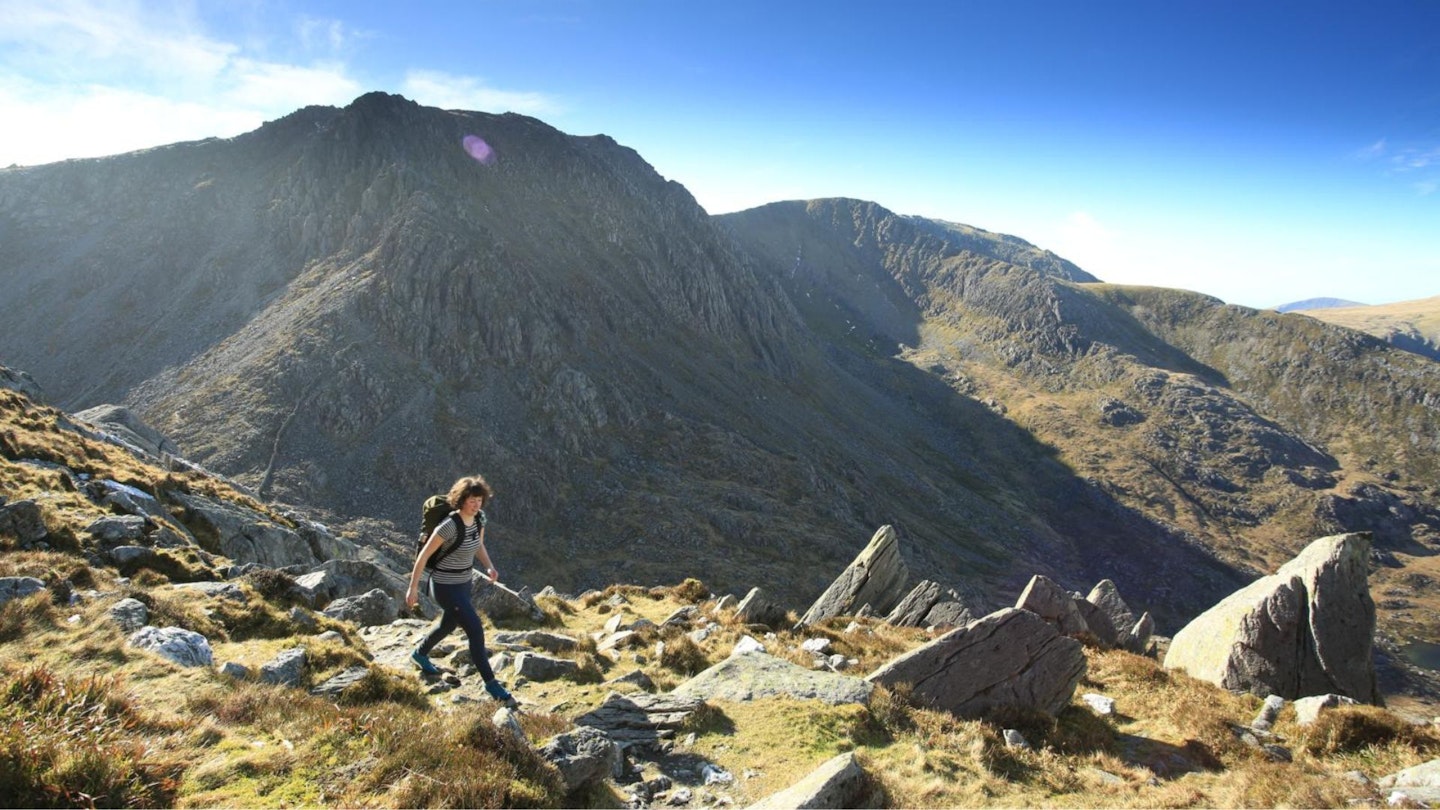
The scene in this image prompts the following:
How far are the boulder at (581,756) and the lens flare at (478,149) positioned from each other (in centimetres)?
12532

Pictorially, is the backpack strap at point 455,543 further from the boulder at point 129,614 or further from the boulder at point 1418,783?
the boulder at point 1418,783

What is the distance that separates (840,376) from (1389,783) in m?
143

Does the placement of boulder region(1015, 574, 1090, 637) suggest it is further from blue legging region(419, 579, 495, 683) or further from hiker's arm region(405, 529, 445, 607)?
hiker's arm region(405, 529, 445, 607)

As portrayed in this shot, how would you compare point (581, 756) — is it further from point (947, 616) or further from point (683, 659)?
point (947, 616)

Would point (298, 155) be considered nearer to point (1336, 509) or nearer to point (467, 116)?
point (467, 116)

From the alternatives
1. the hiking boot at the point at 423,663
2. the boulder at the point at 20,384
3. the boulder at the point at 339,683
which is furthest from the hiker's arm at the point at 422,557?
the boulder at the point at 20,384

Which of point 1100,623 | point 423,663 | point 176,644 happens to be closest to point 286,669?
point 176,644

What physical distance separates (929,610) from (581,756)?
59.1 feet

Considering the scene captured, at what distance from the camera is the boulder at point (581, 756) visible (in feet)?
26.1

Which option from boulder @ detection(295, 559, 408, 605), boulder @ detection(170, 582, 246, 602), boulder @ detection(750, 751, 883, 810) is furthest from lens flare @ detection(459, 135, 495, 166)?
boulder @ detection(750, 751, 883, 810)

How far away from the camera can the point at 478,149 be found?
11819 centimetres

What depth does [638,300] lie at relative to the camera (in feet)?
374

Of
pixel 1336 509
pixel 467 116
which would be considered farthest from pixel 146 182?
pixel 1336 509

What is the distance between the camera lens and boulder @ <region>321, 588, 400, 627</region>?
1681 centimetres
